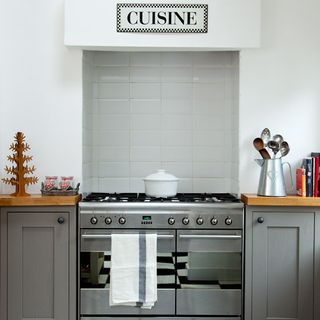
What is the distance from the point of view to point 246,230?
3.17m

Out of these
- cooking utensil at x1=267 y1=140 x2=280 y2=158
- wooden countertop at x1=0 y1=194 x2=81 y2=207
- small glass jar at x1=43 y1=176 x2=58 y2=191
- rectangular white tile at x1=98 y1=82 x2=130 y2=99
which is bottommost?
wooden countertop at x1=0 y1=194 x2=81 y2=207

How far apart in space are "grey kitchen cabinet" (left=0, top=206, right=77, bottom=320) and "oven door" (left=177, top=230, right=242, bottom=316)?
2.24ft

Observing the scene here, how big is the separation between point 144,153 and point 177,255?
0.95m

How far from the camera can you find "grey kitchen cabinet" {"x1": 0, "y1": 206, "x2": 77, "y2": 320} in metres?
3.15

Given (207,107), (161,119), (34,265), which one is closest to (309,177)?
(207,107)

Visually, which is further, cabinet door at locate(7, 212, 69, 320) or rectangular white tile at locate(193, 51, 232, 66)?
rectangular white tile at locate(193, 51, 232, 66)

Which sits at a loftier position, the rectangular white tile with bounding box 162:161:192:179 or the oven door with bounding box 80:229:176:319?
the rectangular white tile with bounding box 162:161:192:179

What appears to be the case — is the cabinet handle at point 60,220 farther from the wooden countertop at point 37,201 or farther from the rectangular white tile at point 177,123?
the rectangular white tile at point 177,123

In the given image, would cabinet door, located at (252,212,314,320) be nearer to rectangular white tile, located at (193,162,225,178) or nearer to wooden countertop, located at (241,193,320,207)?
wooden countertop, located at (241,193,320,207)

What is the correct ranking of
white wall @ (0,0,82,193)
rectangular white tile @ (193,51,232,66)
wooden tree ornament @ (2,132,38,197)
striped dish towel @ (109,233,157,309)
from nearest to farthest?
striped dish towel @ (109,233,157,309) → wooden tree ornament @ (2,132,38,197) → white wall @ (0,0,82,193) → rectangular white tile @ (193,51,232,66)

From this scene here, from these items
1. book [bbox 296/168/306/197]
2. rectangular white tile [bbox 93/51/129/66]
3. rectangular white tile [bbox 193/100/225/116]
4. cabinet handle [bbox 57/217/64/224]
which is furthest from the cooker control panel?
rectangular white tile [bbox 93/51/129/66]

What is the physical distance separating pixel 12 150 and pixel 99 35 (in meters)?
0.93

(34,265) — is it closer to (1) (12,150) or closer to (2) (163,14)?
(1) (12,150)

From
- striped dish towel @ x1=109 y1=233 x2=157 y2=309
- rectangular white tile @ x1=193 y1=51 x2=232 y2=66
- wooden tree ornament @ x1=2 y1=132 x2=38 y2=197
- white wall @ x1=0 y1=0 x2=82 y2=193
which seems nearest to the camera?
striped dish towel @ x1=109 y1=233 x2=157 y2=309
